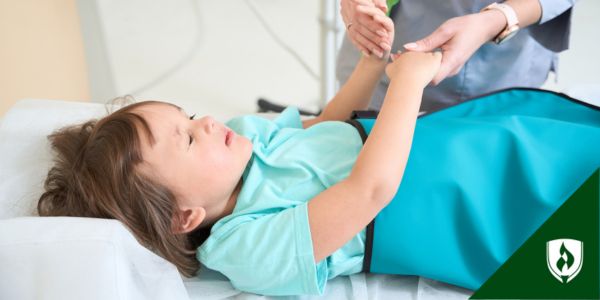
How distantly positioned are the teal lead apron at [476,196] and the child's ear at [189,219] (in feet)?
0.95

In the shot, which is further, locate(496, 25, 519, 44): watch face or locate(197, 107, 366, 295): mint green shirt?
locate(496, 25, 519, 44): watch face

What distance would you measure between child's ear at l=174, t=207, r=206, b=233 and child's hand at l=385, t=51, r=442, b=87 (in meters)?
0.41

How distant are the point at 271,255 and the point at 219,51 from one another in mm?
1811

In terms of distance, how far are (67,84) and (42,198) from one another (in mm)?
1121

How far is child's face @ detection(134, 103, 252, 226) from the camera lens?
0.83 meters

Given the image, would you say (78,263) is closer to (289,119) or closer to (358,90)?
(289,119)

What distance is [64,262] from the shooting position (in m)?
0.69

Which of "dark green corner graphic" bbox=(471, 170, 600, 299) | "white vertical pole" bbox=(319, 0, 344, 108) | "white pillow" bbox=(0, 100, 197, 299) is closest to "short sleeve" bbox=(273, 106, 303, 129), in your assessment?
"white pillow" bbox=(0, 100, 197, 299)

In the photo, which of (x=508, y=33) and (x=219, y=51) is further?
(x=219, y=51)

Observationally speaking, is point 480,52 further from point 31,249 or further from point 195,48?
point 195,48

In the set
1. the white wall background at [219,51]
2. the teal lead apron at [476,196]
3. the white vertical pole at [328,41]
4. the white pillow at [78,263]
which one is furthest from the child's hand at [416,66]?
the white wall background at [219,51]

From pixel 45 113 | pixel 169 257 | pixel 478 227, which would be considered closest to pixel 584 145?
pixel 478 227

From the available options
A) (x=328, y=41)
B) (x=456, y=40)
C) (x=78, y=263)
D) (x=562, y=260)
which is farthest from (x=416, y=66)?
(x=328, y=41)

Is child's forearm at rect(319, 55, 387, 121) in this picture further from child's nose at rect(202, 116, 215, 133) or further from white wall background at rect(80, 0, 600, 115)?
white wall background at rect(80, 0, 600, 115)
